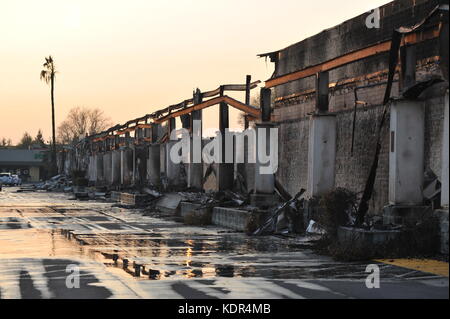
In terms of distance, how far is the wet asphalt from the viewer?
11.1 meters

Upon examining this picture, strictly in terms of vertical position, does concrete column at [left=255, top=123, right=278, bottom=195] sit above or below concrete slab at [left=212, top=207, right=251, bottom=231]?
above

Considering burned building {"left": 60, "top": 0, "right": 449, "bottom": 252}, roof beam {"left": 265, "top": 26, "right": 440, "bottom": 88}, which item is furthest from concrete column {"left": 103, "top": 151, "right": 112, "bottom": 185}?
roof beam {"left": 265, "top": 26, "right": 440, "bottom": 88}

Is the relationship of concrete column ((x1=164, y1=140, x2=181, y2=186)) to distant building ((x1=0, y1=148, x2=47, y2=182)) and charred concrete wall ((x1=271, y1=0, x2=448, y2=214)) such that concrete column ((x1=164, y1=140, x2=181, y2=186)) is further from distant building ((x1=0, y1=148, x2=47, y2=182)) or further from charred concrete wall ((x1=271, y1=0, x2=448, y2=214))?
distant building ((x1=0, y1=148, x2=47, y2=182))

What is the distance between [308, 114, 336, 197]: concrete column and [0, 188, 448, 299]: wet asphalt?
184 cm

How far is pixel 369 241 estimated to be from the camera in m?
15.5

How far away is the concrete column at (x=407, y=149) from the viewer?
16375mm

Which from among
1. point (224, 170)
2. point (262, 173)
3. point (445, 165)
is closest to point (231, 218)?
point (262, 173)

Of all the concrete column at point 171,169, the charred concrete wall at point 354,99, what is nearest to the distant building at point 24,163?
the concrete column at point 171,169

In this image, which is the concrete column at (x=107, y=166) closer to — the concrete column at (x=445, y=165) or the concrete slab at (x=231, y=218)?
the concrete slab at (x=231, y=218)

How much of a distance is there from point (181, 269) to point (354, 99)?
980 cm

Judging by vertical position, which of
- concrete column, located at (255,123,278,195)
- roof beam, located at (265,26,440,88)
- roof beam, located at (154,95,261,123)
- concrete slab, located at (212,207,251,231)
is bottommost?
concrete slab, located at (212,207,251,231)
